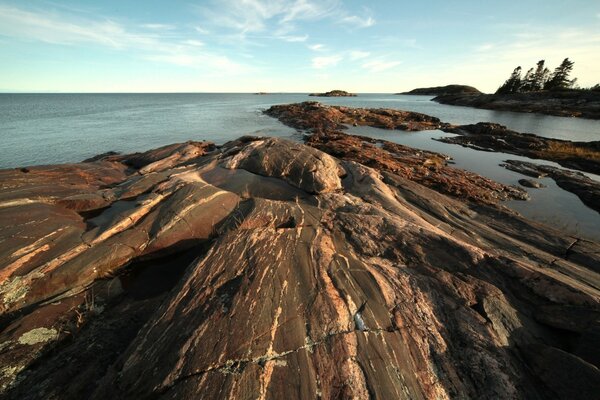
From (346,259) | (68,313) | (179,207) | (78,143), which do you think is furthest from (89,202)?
(78,143)

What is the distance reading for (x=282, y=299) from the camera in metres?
7.20

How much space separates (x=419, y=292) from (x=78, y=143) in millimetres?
50247

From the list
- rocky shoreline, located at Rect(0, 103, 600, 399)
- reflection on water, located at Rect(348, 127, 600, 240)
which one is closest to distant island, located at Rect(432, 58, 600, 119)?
reflection on water, located at Rect(348, 127, 600, 240)

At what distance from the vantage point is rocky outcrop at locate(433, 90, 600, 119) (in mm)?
75000

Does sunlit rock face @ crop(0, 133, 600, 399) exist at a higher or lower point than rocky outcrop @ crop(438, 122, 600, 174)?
higher

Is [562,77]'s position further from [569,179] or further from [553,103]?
[569,179]

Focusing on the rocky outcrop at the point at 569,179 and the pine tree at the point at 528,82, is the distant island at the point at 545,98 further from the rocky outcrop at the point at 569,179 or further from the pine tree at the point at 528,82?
the rocky outcrop at the point at 569,179

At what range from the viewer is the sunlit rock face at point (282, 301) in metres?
5.70

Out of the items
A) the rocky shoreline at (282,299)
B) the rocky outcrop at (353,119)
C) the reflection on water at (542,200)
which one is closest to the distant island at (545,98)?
the rocky outcrop at (353,119)

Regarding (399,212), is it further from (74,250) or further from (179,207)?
(74,250)

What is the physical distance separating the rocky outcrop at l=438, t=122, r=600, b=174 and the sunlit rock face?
81.5 ft

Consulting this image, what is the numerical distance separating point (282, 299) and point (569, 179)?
30828mm

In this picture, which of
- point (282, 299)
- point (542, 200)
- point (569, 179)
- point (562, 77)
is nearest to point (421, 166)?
point (542, 200)

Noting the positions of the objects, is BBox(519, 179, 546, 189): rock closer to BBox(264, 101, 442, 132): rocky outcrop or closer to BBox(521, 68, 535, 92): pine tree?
BBox(264, 101, 442, 132): rocky outcrop
